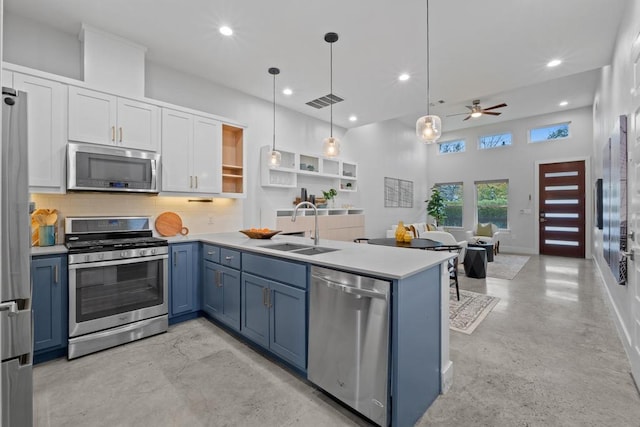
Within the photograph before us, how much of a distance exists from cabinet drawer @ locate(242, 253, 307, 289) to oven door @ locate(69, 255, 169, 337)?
1.06m

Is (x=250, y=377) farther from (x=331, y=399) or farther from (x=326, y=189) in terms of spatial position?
(x=326, y=189)

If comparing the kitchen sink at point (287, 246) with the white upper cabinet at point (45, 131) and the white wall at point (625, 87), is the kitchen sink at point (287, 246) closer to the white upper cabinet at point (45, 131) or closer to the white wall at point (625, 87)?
the white upper cabinet at point (45, 131)

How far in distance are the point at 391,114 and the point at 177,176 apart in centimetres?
410

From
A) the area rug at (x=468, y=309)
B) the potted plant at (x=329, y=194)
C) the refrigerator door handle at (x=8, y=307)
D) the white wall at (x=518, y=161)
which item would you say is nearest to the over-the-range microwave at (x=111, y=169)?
the refrigerator door handle at (x=8, y=307)

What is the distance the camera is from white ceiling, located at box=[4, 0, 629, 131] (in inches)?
111

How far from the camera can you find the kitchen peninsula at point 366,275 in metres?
1.68

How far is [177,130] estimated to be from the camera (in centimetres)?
359

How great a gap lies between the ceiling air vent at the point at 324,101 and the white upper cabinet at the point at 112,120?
8.48ft

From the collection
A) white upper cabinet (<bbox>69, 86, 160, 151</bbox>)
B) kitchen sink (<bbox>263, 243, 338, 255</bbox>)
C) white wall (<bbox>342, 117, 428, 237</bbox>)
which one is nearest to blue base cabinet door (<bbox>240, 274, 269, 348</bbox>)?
kitchen sink (<bbox>263, 243, 338, 255</bbox>)

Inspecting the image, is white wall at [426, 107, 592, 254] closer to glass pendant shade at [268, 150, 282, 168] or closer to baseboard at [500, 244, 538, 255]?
baseboard at [500, 244, 538, 255]

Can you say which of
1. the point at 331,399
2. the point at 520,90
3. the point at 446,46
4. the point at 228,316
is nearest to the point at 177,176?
the point at 228,316

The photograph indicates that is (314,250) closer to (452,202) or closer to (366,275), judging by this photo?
(366,275)

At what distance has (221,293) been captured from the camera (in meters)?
3.10

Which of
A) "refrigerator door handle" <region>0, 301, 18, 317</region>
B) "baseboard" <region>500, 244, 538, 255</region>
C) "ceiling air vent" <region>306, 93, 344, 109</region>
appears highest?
"ceiling air vent" <region>306, 93, 344, 109</region>
